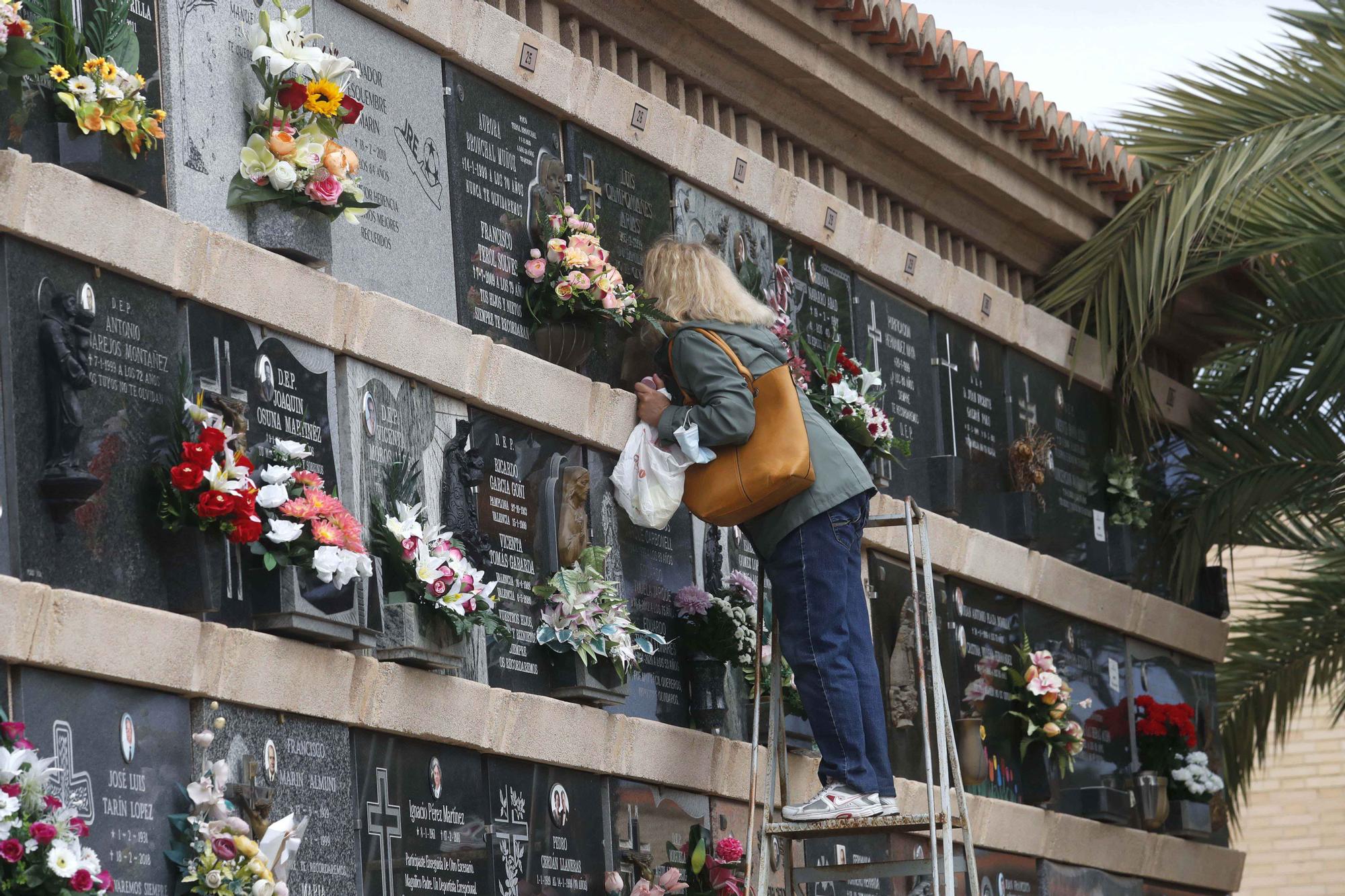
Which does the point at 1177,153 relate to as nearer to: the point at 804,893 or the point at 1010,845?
the point at 1010,845

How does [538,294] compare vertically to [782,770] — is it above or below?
above

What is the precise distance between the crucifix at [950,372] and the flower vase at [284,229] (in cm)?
458

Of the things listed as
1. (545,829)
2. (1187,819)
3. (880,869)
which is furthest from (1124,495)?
(545,829)

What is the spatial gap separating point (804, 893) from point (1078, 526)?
331 cm

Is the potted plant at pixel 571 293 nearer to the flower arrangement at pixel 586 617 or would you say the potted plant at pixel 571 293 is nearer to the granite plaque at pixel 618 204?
the granite plaque at pixel 618 204

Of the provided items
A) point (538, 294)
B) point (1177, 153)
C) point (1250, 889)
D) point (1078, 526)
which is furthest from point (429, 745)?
point (1250, 889)

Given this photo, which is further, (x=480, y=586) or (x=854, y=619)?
(x=854, y=619)

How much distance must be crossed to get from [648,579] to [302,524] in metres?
2.21

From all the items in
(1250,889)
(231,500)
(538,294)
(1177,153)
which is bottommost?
(1250,889)

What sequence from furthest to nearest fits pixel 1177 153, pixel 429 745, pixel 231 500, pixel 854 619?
pixel 1177 153 → pixel 854 619 → pixel 429 745 → pixel 231 500

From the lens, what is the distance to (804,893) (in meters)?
8.79

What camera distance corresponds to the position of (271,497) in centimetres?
607

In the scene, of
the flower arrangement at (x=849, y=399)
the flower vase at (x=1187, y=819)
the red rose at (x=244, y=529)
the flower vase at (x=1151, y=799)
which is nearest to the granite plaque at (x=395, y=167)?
the red rose at (x=244, y=529)

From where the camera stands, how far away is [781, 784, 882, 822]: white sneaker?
7.27m
